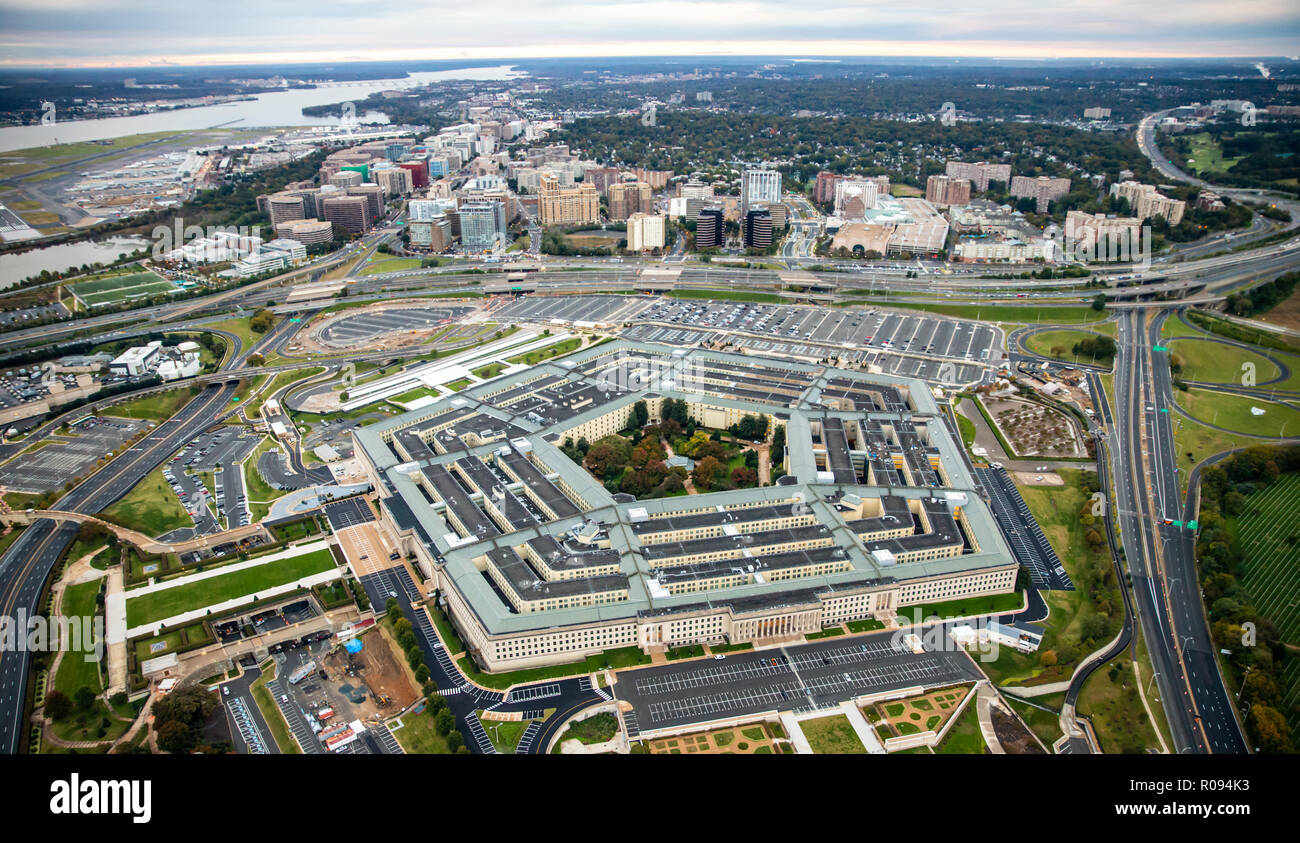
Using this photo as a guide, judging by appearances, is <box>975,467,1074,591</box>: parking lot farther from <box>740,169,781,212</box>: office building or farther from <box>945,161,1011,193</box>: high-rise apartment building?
<box>945,161,1011,193</box>: high-rise apartment building

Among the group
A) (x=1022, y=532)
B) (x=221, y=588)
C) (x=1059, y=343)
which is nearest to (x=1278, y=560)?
(x=1022, y=532)

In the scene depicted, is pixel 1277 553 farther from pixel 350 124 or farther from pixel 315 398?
pixel 350 124

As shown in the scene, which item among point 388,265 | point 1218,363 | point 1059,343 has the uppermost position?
point 388,265

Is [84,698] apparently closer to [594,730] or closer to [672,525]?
[594,730]

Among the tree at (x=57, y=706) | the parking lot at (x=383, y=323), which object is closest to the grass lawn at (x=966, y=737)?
the tree at (x=57, y=706)

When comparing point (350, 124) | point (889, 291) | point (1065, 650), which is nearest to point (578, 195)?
point (889, 291)

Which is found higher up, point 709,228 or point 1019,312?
point 709,228

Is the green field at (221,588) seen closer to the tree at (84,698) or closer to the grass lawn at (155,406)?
the tree at (84,698)

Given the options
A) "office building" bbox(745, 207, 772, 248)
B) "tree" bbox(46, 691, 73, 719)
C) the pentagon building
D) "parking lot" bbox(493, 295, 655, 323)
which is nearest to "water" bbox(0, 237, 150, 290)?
"parking lot" bbox(493, 295, 655, 323)
